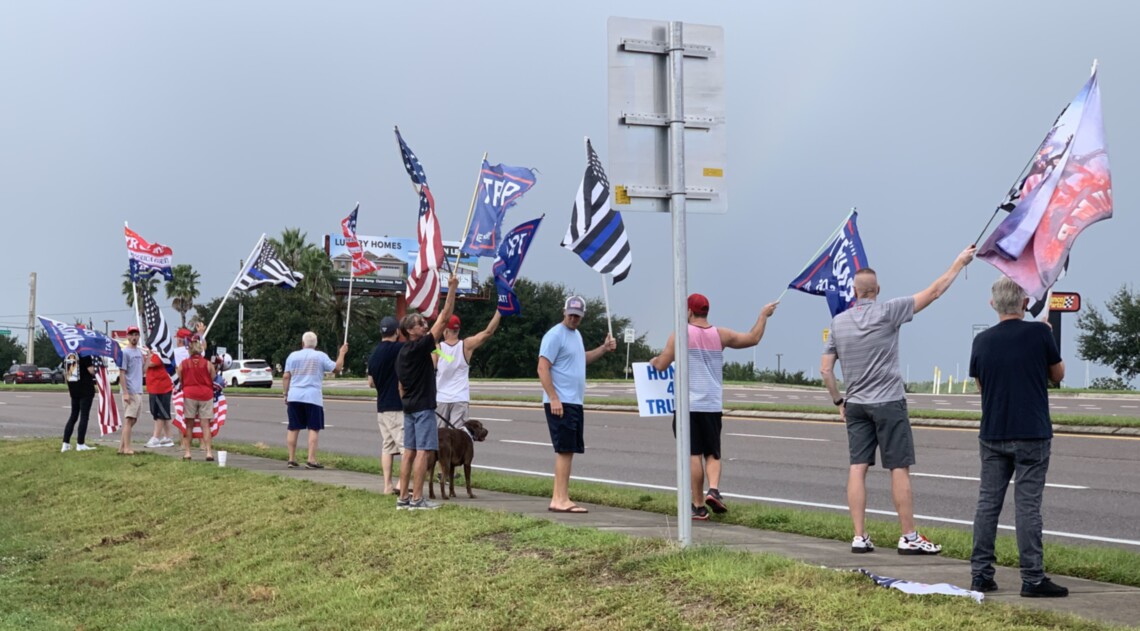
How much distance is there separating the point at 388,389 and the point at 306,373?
393 centimetres

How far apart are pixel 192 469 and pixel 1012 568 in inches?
436

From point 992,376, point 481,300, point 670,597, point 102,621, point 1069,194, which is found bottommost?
point 102,621

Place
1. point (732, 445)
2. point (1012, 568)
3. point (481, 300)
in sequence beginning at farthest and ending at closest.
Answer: point (481, 300) < point (732, 445) < point (1012, 568)

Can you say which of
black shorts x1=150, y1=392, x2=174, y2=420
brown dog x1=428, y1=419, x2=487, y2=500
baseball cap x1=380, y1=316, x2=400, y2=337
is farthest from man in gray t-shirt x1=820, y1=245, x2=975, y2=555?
black shorts x1=150, y1=392, x2=174, y2=420

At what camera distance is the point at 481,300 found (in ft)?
299

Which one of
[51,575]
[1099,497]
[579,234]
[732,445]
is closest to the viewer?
[51,575]

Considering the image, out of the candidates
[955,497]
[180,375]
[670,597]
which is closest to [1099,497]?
[955,497]

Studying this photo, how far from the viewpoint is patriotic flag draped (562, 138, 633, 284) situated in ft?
41.7

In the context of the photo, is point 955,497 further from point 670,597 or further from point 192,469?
point 192,469

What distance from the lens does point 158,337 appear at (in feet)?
61.0

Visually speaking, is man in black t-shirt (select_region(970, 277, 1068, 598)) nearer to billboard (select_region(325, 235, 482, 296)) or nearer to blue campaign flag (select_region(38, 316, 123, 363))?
blue campaign flag (select_region(38, 316, 123, 363))

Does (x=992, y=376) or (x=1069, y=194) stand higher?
(x=1069, y=194)

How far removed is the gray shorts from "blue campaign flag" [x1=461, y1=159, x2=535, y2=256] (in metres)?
5.00

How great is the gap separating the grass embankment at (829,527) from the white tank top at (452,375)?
1521 mm
